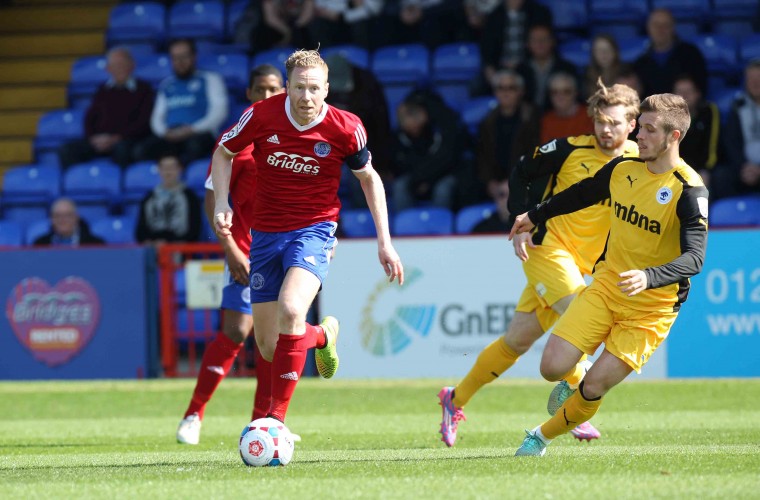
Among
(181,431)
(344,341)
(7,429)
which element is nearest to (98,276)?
(344,341)

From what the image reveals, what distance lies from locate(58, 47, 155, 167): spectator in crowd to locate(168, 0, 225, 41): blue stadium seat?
1.59 m

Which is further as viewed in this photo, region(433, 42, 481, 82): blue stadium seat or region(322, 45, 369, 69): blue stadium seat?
region(433, 42, 481, 82): blue stadium seat

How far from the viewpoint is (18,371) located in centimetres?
1353

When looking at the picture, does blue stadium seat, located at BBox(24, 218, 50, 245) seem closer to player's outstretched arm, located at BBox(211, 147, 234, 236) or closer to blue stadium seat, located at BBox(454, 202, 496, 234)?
blue stadium seat, located at BBox(454, 202, 496, 234)

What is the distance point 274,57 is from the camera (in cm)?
1672

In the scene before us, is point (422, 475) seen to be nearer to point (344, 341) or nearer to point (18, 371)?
point (344, 341)

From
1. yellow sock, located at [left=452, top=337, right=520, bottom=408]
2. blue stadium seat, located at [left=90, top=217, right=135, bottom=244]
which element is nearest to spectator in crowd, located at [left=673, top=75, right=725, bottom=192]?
yellow sock, located at [left=452, top=337, right=520, bottom=408]

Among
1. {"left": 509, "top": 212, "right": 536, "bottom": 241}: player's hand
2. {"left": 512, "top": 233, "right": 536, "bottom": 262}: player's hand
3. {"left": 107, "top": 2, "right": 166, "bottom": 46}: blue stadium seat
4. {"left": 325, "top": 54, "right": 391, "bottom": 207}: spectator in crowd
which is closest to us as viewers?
{"left": 509, "top": 212, "right": 536, "bottom": 241}: player's hand

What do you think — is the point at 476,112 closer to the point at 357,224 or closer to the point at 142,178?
the point at 357,224

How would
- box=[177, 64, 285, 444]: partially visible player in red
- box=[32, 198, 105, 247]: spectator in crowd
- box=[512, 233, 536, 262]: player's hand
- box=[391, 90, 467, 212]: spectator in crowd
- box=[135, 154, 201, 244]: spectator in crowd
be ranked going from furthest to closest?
1. box=[391, 90, 467, 212]: spectator in crowd
2. box=[32, 198, 105, 247]: spectator in crowd
3. box=[135, 154, 201, 244]: spectator in crowd
4. box=[177, 64, 285, 444]: partially visible player in red
5. box=[512, 233, 536, 262]: player's hand

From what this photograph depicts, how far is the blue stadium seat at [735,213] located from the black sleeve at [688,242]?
729 cm

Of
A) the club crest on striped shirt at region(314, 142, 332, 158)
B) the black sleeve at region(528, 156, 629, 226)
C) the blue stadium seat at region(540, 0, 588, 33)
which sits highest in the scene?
the blue stadium seat at region(540, 0, 588, 33)

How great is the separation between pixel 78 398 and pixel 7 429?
7.66 ft

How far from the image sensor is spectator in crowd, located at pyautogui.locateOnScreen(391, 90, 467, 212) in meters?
14.8
